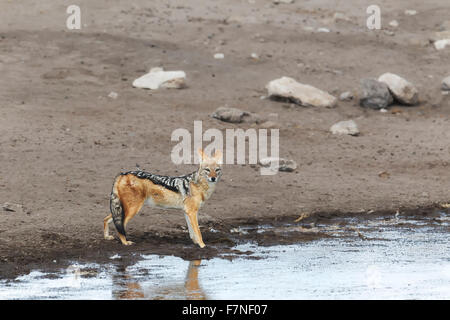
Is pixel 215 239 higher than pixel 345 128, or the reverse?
pixel 215 239

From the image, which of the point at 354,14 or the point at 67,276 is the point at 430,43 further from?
the point at 67,276

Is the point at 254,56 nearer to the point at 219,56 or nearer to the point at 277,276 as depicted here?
the point at 219,56

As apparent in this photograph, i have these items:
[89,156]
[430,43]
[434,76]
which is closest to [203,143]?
[89,156]

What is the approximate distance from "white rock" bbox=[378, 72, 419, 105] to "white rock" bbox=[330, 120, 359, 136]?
86.1 inches

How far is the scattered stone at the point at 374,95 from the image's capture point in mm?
20047

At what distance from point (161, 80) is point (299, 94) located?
116 inches

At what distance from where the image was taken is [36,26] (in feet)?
77.7

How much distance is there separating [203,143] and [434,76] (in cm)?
735

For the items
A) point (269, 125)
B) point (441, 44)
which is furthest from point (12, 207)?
point (441, 44)

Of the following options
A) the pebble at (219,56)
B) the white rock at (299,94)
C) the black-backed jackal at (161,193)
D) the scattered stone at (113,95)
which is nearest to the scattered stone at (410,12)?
the pebble at (219,56)

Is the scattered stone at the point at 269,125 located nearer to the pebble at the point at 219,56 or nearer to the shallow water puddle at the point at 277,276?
the pebble at the point at 219,56

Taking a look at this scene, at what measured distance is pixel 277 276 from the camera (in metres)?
A: 10.3

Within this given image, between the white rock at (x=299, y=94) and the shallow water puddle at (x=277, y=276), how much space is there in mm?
8016

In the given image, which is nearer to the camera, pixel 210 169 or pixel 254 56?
pixel 210 169
